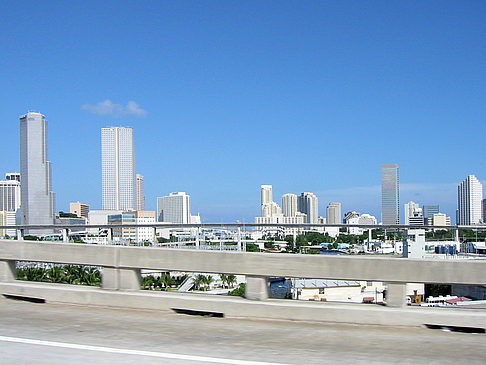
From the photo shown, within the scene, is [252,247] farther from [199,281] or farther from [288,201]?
[288,201]

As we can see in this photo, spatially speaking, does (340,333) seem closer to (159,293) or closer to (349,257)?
(349,257)

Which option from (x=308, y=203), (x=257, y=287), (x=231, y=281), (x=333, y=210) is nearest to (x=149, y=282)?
(x=231, y=281)

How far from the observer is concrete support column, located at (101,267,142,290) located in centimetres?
914

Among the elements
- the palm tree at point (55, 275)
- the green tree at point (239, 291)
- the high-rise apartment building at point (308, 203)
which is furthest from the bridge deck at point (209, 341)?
the high-rise apartment building at point (308, 203)

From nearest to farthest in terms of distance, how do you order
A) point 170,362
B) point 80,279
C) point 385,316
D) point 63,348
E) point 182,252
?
1. point 170,362
2. point 63,348
3. point 385,316
4. point 182,252
5. point 80,279

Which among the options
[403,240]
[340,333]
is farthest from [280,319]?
[403,240]

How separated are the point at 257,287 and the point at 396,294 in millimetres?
1957

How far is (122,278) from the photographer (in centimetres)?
917

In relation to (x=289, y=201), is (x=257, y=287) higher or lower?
lower

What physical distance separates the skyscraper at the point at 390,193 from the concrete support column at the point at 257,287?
71.9 metres

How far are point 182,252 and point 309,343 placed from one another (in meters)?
2.61

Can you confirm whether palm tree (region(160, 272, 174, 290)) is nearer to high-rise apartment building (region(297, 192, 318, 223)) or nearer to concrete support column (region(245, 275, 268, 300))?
concrete support column (region(245, 275, 268, 300))

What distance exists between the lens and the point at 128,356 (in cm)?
628

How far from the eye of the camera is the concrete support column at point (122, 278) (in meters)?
9.14
